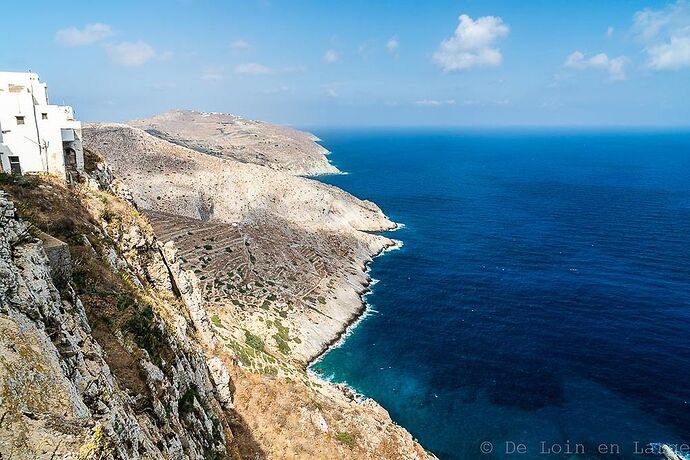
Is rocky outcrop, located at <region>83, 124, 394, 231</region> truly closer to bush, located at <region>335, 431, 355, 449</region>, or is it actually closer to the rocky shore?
A: the rocky shore

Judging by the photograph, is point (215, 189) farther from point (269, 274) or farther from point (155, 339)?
point (155, 339)

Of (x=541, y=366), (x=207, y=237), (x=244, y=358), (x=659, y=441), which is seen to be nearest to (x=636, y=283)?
(x=541, y=366)

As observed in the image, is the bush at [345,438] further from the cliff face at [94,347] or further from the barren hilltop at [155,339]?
the cliff face at [94,347]

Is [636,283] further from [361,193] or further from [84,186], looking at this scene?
[361,193]

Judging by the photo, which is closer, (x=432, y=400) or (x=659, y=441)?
(x=659, y=441)

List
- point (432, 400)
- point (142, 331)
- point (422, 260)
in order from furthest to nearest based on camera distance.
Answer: point (422, 260) < point (432, 400) < point (142, 331)

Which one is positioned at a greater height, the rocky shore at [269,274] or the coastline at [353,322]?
the rocky shore at [269,274]

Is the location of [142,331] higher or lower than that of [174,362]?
higher

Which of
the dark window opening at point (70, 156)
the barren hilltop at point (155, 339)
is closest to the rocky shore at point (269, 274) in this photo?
the barren hilltop at point (155, 339)
